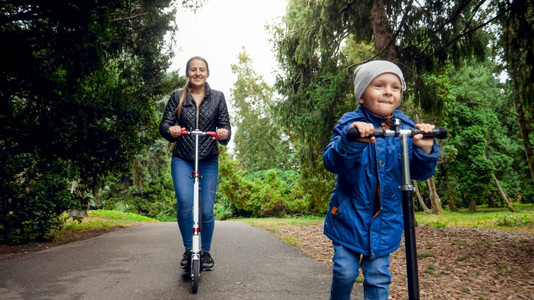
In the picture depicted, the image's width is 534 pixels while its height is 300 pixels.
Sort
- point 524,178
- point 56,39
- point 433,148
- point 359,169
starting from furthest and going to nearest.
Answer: point 524,178 → point 56,39 → point 359,169 → point 433,148

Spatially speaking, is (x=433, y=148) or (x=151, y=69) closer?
(x=433, y=148)

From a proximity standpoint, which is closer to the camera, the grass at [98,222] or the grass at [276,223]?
the grass at [276,223]

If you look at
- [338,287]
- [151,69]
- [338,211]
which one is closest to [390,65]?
[338,211]

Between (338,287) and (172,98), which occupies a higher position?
(172,98)

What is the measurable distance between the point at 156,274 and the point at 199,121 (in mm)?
1951

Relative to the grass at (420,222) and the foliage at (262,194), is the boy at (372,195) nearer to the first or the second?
the grass at (420,222)

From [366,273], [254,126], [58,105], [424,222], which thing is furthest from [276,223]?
[254,126]

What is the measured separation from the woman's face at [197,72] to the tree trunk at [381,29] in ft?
17.5

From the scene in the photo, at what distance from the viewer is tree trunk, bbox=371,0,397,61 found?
805 centimetres

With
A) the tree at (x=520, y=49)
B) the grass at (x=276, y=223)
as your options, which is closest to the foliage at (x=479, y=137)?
the grass at (x=276, y=223)

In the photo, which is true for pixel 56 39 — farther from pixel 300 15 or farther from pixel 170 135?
pixel 300 15

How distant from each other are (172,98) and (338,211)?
2.59m

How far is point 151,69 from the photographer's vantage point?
10.6 meters

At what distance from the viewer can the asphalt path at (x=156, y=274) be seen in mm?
3633
